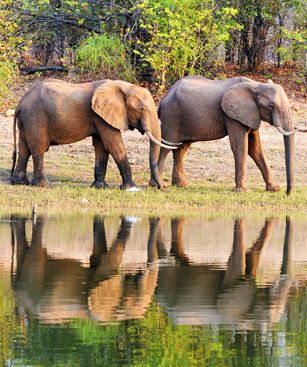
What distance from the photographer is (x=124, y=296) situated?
11.8m

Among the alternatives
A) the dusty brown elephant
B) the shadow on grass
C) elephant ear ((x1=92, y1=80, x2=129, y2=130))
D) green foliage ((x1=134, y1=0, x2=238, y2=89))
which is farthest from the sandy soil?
green foliage ((x1=134, y1=0, x2=238, y2=89))

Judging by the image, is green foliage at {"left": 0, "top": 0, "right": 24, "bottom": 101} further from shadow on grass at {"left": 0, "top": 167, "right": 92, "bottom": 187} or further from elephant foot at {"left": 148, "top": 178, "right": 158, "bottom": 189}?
elephant foot at {"left": 148, "top": 178, "right": 158, "bottom": 189}

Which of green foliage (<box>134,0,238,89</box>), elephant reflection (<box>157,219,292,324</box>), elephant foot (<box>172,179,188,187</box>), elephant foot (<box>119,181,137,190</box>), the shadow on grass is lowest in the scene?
the shadow on grass

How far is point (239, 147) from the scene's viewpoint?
22172 millimetres

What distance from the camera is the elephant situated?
71.9 ft

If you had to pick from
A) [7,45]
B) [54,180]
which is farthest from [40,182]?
[7,45]

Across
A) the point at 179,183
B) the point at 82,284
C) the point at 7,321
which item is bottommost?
the point at 179,183

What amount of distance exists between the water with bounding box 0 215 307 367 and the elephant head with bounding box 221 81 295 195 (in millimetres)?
3948

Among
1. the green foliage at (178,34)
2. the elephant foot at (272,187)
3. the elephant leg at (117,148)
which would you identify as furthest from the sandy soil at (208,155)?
the green foliage at (178,34)

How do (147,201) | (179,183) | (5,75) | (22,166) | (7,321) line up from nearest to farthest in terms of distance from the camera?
1. (7,321)
2. (147,201)
3. (22,166)
4. (179,183)
5. (5,75)

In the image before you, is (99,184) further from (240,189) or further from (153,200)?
(240,189)

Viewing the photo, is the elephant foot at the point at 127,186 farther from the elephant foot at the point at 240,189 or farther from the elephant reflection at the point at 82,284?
the elephant reflection at the point at 82,284

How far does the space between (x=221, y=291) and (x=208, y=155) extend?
1385cm

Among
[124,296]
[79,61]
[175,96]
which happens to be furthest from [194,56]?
[124,296]
